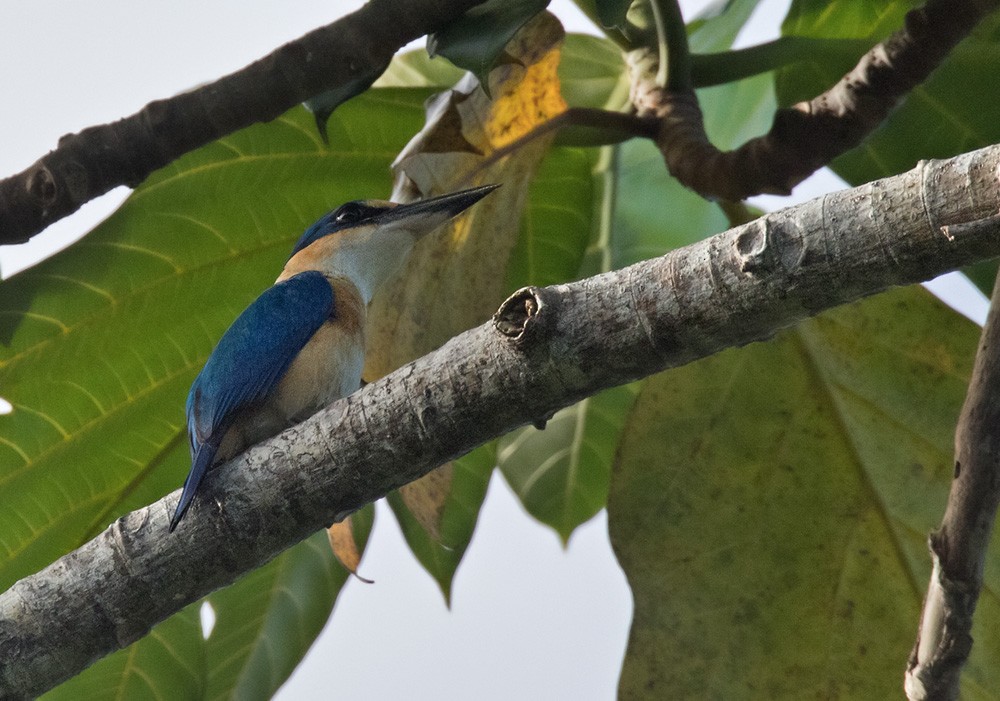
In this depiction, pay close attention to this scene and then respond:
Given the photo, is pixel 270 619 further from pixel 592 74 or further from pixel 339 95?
pixel 592 74

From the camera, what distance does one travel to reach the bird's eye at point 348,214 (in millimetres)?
3230

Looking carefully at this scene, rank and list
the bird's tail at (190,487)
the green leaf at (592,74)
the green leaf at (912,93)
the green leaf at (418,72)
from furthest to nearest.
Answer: the green leaf at (418,72) < the green leaf at (592,74) < the green leaf at (912,93) < the bird's tail at (190,487)

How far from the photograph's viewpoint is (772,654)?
2.79 m

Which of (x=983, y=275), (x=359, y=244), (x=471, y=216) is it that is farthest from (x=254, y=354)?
(x=983, y=275)

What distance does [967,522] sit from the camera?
6.58 ft

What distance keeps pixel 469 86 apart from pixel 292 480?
108 cm

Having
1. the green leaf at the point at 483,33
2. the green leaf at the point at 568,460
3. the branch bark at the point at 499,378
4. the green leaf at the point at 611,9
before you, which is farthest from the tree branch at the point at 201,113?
the green leaf at the point at 568,460

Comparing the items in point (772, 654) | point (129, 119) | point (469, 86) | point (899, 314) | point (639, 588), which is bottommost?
point (772, 654)

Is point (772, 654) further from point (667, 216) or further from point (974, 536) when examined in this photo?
point (667, 216)

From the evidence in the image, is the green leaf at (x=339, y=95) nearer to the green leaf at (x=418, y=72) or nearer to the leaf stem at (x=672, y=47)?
the leaf stem at (x=672, y=47)

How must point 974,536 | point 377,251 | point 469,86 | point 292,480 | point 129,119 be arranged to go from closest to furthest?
point 292,480 < point 974,536 < point 129,119 < point 469,86 < point 377,251

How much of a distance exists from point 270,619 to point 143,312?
90 cm

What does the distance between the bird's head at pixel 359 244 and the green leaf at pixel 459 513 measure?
57cm

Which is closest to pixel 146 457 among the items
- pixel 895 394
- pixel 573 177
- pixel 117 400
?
pixel 117 400
